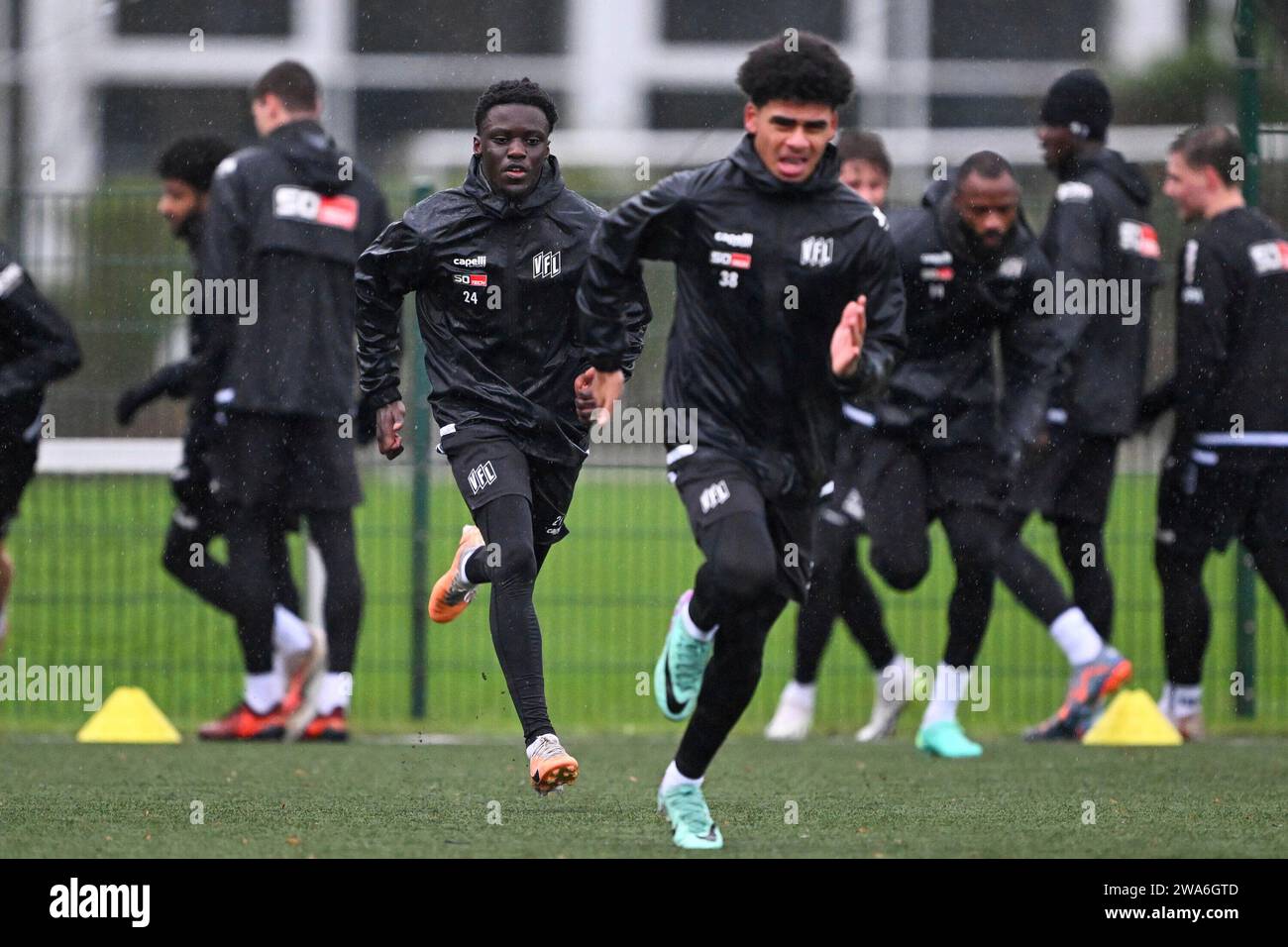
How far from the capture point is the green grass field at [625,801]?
19.1ft

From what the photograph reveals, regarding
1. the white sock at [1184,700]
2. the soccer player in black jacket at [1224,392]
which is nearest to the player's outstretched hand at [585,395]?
the soccer player in black jacket at [1224,392]

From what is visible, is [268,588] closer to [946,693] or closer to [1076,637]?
[946,693]

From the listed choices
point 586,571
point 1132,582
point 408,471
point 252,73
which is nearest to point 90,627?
point 408,471

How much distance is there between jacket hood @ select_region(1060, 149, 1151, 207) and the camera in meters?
9.36

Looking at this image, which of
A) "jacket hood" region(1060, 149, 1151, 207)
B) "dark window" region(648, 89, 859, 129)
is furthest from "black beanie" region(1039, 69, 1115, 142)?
"dark window" region(648, 89, 859, 129)

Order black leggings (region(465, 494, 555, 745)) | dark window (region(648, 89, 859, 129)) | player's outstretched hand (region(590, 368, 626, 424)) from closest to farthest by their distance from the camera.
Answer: player's outstretched hand (region(590, 368, 626, 424))
black leggings (region(465, 494, 555, 745))
dark window (region(648, 89, 859, 129))

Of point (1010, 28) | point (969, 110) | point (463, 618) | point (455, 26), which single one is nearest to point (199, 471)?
point (463, 618)

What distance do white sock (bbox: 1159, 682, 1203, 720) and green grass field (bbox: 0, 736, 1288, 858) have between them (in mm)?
318

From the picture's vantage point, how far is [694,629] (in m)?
6.74

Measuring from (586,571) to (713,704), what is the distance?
14.7ft

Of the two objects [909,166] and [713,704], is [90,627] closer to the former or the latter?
[713,704]

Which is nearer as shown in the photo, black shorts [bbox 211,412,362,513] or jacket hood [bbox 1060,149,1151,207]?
black shorts [bbox 211,412,362,513]

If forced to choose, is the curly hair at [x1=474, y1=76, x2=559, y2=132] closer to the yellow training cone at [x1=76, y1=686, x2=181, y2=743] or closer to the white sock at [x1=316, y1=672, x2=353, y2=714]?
the white sock at [x1=316, y1=672, x2=353, y2=714]

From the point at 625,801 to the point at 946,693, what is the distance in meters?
2.25
